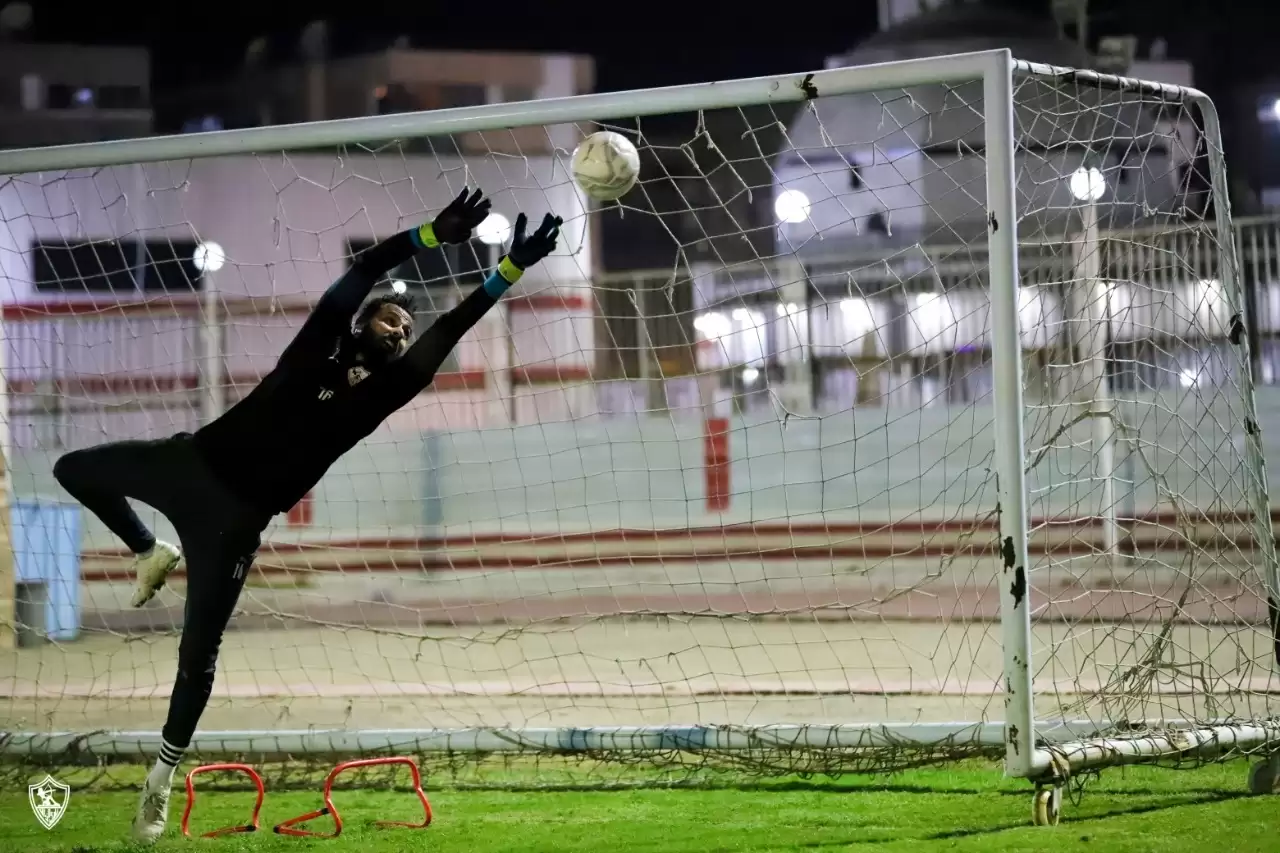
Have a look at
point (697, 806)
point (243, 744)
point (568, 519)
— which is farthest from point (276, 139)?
point (568, 519)

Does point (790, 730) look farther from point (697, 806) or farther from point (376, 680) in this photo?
point (376, 680)

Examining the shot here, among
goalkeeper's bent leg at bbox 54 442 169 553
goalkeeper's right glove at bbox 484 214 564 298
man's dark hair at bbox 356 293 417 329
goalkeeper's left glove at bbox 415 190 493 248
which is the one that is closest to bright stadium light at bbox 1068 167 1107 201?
goalkeeper's right glove at bbox 484 214 564 298

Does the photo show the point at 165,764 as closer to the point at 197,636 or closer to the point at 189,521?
the point at 197,636

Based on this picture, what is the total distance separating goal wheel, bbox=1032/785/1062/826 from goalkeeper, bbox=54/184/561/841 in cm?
214

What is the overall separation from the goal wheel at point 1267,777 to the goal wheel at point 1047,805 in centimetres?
74

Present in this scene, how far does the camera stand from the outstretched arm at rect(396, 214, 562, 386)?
3.71 meters

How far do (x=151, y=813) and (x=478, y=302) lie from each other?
1817 mm

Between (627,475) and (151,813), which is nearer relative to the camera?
(151,813)

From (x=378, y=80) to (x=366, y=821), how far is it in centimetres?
974

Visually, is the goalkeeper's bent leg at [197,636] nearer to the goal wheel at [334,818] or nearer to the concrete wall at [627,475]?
the goal wheel at [334,818]

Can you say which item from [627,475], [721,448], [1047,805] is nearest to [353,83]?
[627,475]

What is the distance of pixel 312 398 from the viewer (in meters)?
3.79

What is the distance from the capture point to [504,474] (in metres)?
8.89

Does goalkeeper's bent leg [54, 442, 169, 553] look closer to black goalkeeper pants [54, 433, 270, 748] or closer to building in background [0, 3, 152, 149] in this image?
black goalkeeper pants [54, 433, 270, 748]
